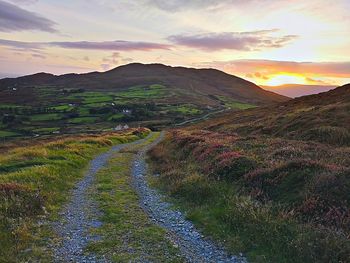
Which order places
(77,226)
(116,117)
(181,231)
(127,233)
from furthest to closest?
(116,117)
(77,226)
(181,231)
(127,233)

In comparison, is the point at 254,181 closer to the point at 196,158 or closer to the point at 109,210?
the point at 109,210

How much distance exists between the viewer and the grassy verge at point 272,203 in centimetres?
934

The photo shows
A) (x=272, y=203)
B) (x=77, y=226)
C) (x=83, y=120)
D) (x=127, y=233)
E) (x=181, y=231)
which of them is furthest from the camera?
(x=83, y=120)

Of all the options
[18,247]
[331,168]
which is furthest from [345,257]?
[18,247]

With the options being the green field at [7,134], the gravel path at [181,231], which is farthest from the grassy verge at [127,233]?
the green field at [7,134]

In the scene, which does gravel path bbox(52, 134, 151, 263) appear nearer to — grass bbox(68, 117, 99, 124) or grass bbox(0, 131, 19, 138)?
grass bbox(0, 131, 19, 138)

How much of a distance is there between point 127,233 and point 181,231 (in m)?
1.83

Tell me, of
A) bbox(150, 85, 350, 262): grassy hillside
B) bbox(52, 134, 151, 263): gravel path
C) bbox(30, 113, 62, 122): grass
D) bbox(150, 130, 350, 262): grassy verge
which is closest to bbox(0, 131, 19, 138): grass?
bbox(30, 113, 62, 122): grass

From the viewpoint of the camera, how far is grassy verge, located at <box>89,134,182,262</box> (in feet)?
32.1

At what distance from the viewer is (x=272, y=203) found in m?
12.7

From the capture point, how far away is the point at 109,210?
46.1 ft

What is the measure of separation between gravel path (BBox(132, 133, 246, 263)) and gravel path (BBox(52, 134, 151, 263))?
2274 millimetres

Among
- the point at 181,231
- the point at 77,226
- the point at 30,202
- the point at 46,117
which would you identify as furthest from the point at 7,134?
the point at 181,231

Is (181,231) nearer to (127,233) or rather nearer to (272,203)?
(127,233)
